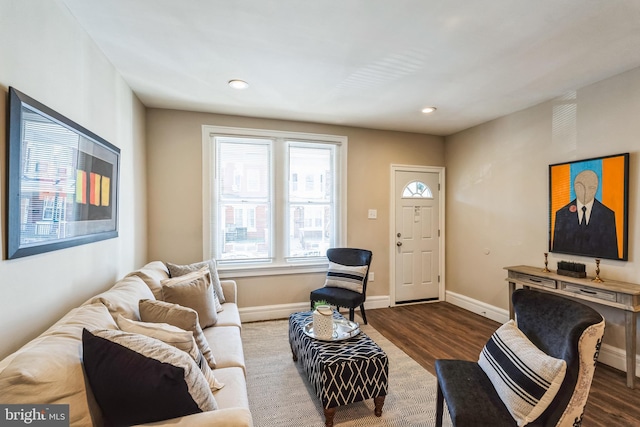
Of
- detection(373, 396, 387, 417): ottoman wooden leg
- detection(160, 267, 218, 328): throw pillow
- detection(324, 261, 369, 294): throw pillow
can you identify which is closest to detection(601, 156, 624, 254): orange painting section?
detection(324, 261, 369, 294): throw pillow

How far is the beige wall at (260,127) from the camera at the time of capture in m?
3.41

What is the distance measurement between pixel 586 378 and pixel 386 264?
3026mm

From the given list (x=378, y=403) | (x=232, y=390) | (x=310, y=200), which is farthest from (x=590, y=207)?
(x=232, y=390)

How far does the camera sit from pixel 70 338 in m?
1.18

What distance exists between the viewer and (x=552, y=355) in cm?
141

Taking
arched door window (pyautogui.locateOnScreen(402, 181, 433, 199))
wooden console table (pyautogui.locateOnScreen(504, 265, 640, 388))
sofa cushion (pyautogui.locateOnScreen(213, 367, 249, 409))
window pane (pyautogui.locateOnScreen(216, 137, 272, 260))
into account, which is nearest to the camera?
sofa cushion (pyautogui.locateOnScreen(213, 367, 249, 409))

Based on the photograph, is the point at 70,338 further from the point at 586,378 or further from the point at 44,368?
the point at 586,378

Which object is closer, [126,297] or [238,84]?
[126,297]

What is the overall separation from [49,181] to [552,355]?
261 cm

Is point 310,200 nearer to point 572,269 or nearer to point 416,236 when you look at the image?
point 416,236

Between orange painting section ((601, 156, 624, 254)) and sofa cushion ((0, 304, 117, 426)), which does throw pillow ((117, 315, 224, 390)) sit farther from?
orange painting section ((601, 156, 624, 254))

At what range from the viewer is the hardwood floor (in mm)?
2023

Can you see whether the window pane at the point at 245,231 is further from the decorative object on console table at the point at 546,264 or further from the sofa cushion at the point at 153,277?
the decorative object on console table at the point at 546,264

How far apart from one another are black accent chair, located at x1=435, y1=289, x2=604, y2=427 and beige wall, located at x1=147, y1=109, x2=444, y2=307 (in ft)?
8.01
